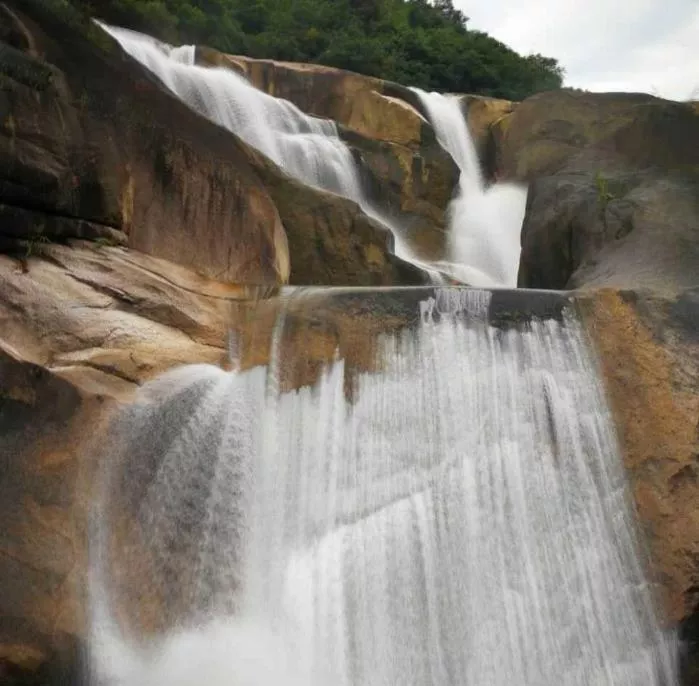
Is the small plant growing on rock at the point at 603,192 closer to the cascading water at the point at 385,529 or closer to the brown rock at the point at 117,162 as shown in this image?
the cascading water at the point at 385,529

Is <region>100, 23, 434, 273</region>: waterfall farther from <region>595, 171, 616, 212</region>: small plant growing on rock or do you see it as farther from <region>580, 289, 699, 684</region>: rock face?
<region>580, 289, 699, 684</region>: rock face

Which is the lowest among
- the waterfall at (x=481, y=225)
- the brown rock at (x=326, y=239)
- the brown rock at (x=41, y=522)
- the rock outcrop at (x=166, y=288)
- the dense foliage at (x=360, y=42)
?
the brown rock at (x=41, y=522)

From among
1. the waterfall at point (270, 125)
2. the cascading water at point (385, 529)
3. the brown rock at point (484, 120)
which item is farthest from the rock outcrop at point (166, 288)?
the brown rock at point (484, 120)

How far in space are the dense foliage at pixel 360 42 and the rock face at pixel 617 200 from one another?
13.0 meters

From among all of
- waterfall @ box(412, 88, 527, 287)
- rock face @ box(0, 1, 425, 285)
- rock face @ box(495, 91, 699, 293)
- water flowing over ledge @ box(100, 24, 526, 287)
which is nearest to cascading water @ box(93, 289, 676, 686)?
rock face @ box(0, 1, 425, 285)

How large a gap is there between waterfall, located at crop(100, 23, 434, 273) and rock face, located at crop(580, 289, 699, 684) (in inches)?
229

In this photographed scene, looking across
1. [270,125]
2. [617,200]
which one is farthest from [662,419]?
[270,125]

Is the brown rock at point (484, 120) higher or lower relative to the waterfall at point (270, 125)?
higher

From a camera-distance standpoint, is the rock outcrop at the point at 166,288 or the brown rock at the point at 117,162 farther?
the brown rock at the point at 117,162

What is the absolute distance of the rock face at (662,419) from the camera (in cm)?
649

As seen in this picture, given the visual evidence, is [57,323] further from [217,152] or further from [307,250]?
[307,250]

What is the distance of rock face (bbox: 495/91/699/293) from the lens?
9555 millimetres

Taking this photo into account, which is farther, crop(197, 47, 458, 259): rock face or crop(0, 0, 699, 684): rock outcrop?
crop(197, 47, 458, 259): rock face

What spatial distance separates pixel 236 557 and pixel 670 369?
4.57 meters
